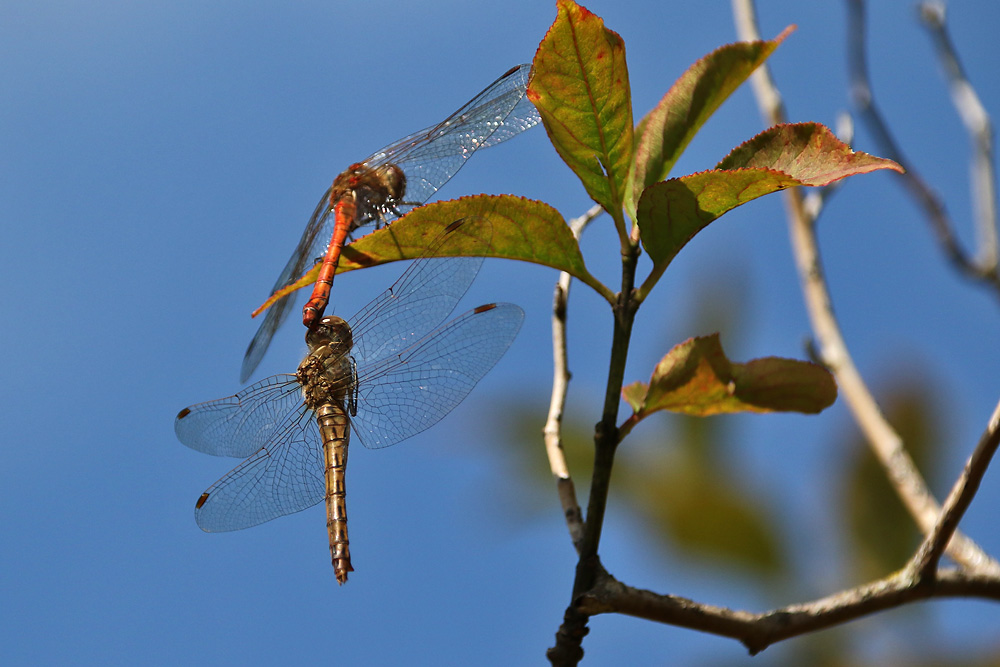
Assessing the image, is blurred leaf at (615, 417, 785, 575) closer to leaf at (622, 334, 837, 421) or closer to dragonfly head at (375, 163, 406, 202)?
dragonfly head at (375, 163, 406, 202)

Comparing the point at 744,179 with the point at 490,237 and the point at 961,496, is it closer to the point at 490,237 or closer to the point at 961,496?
the point at 490,237

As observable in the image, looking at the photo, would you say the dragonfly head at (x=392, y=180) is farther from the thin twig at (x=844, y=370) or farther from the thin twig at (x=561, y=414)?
the thin twig at (x=844, y=370)

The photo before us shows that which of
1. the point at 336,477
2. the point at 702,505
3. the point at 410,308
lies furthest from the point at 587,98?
the point at 702,505

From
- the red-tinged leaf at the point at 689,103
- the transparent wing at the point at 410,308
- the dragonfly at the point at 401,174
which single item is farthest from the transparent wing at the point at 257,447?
the red-tinged leaf at the point at 689,103

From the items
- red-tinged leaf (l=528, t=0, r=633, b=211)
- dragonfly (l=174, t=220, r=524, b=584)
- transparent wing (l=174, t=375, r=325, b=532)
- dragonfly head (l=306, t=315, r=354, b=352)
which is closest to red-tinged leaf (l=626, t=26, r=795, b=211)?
red-tinged leaf (l=528, t=0, r=633, b=211)

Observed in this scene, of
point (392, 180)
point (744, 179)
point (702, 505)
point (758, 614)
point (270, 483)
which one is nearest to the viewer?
point (744, 179)

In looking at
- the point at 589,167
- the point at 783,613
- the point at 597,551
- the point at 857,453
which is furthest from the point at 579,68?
the point at 857,453

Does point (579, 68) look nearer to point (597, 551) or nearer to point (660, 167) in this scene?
point (660, 167)
